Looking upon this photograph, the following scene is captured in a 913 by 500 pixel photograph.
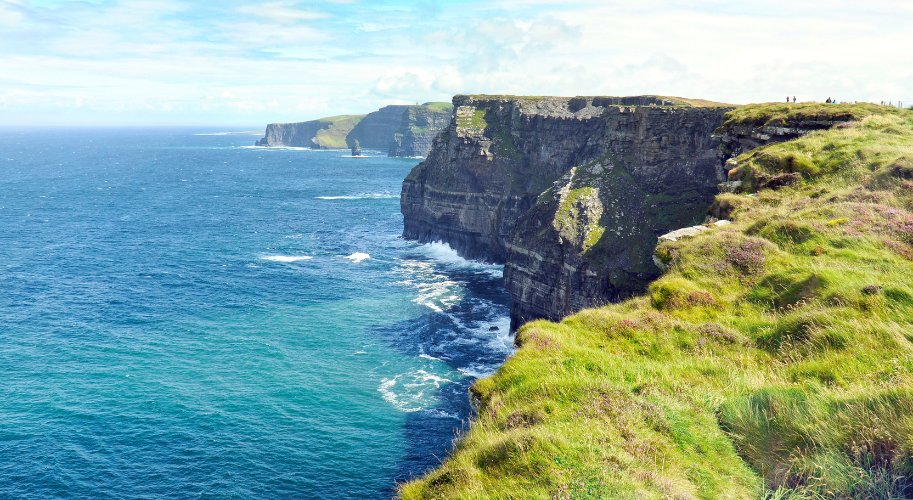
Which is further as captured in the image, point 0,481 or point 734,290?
point 0,481

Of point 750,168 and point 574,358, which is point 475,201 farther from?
point 574,358

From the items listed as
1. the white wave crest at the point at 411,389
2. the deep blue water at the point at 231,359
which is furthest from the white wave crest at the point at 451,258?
the white wave crest at the point at 411,389

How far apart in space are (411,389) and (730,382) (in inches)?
1725

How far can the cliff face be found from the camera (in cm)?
6906

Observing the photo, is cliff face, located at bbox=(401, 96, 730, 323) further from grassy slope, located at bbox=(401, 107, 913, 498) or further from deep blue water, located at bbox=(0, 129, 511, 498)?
grassy slope, located at bbox=(401, 107, 913, 498)

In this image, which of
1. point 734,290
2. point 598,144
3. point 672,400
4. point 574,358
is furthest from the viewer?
point 598,144

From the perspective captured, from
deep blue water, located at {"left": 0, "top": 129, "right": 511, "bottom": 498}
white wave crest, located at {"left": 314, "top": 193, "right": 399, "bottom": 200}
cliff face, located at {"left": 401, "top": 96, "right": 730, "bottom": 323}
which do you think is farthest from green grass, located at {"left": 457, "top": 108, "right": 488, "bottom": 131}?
white wave crest, located at {"left": 314, "top": 193, "right": 399, "bottom": 200}

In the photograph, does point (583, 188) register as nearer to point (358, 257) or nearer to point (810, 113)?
point (810, 113)

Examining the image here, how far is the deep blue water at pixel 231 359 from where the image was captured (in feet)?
144

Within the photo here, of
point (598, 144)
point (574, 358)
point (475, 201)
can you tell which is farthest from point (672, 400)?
point (475, 201)

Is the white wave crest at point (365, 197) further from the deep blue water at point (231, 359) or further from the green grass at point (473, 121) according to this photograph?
the green grass at point (473, 121)

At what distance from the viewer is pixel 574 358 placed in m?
17.8

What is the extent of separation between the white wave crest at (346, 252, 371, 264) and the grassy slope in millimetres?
81561

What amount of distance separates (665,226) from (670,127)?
17055 millimetres
